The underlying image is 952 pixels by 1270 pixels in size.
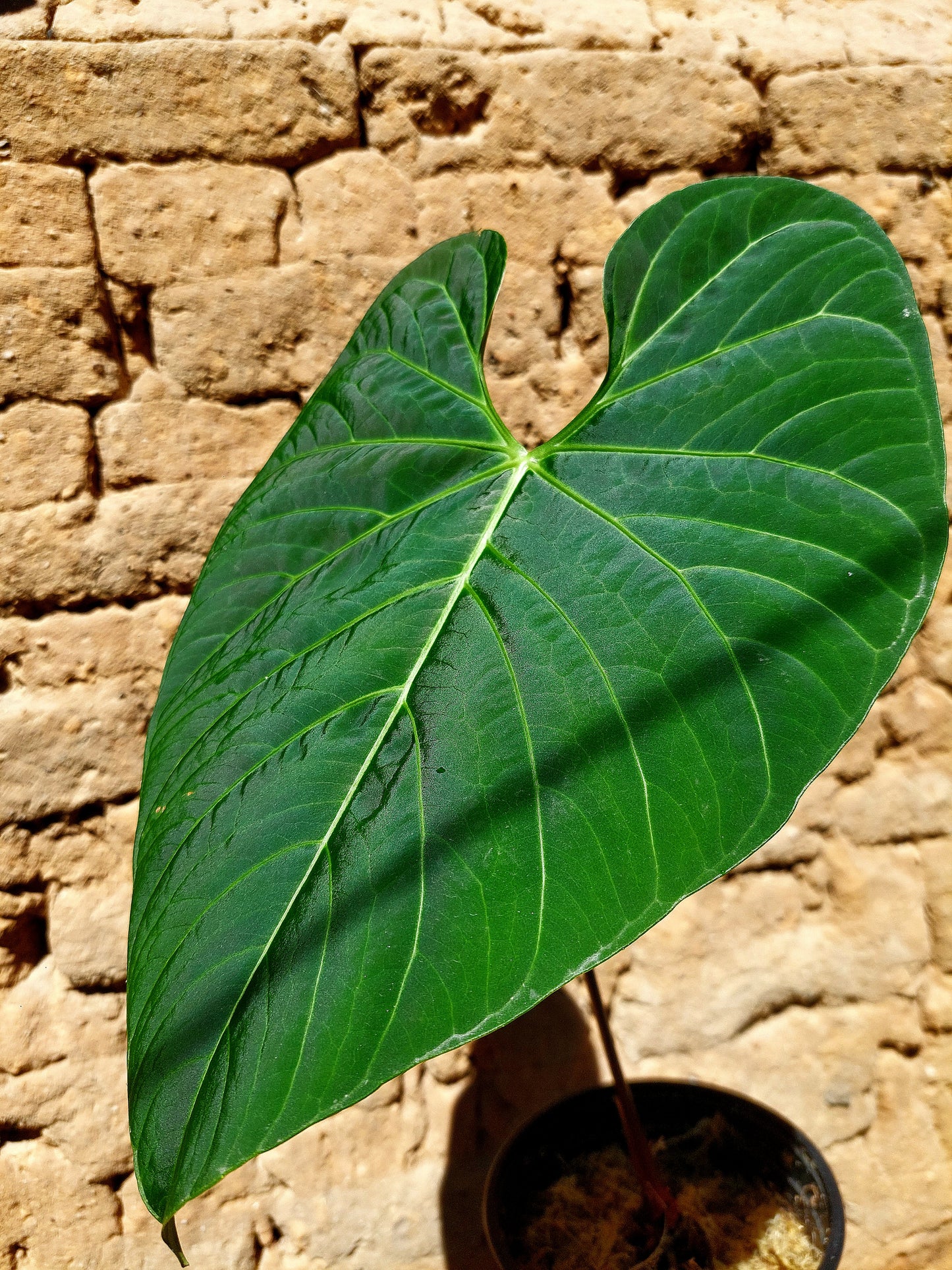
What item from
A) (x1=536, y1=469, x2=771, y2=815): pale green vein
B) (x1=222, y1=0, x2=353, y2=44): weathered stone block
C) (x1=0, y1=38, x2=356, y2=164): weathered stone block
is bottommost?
(x1=536, y1=469, x2=771, y2=815): pale green vein

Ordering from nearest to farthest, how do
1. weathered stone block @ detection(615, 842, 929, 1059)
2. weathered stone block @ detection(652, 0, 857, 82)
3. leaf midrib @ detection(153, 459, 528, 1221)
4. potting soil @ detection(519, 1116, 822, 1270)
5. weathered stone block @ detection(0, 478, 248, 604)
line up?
leaf midrib @ detection(153, 459, 528, 1221) → potting soil @ detection(519, 1116, 822, 1270) → weathered stone block @ detection(0, 478, 248, 604) → weathered stone block @ detection(652, 0, 857, 82) → weathered stone block @ detection(615, 842, 929, 1059)

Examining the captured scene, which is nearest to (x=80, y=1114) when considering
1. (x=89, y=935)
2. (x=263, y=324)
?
(x=89, y=935)

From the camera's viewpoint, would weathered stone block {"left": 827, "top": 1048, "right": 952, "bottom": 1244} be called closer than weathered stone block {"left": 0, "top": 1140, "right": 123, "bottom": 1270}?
No

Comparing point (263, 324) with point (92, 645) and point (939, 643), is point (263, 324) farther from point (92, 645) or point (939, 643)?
point (939, 643)

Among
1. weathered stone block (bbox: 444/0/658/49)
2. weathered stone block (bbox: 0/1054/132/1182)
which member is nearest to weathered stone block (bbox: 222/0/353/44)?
weathered stone block (bbox: 444/0/658/49)

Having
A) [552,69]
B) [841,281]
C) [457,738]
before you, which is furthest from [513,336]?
[457,738]

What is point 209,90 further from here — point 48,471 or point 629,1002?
point 629,1002

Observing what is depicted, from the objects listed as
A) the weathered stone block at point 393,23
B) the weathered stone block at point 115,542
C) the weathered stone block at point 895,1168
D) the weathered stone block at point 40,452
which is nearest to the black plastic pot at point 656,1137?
the weathered stone block at point 895,1168

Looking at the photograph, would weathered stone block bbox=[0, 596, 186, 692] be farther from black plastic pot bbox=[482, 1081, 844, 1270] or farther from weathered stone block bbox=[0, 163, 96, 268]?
black plastic pot bbox=[482, 1081, 844, 1270]
